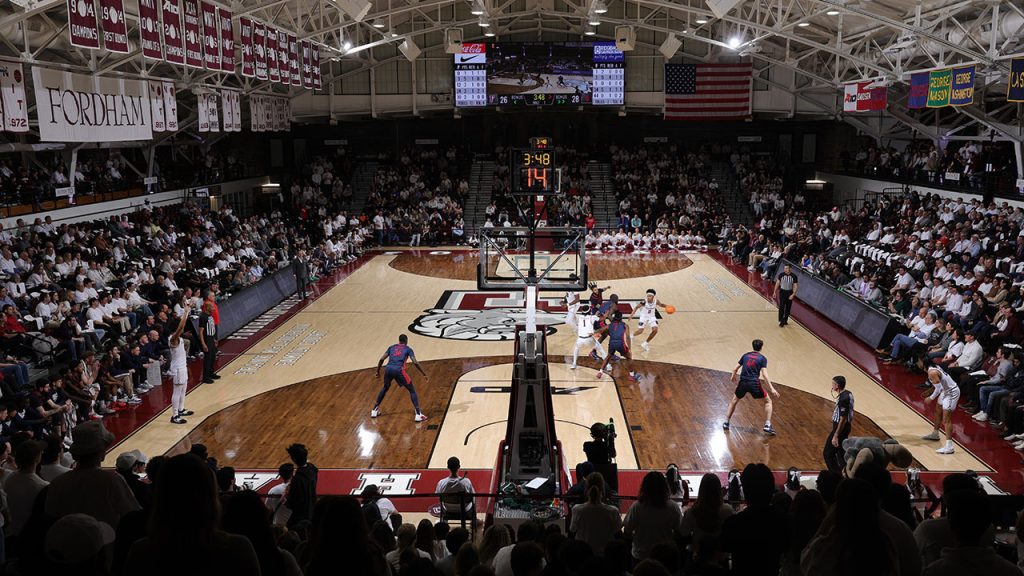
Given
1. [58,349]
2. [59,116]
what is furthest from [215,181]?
[58,349]

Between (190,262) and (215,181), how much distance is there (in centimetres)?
1186

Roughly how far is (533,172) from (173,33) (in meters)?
8.95

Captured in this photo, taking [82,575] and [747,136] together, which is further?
[747,136]

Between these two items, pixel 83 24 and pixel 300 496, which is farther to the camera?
pixel 83 24

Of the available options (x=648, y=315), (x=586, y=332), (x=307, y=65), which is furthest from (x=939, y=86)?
(x=307, y=65)

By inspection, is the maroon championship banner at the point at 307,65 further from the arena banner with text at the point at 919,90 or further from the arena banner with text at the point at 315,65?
the arena banner with text at the point at 919,90

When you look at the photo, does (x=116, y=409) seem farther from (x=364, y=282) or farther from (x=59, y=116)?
(x=364, y=282)

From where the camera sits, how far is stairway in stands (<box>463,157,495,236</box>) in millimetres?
37938

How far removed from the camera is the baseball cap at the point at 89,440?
14.8ft

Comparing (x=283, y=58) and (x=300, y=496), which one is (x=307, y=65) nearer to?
(x=283, y=58)

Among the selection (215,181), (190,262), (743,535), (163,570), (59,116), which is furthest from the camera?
(215,181)

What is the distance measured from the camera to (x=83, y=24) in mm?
14508

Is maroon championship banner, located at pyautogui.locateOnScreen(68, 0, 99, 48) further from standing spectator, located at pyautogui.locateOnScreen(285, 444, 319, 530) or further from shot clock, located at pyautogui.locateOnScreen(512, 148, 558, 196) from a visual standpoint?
standing spectator, located at pyautogui.locateOnScreen(285, 444, 319, 530)

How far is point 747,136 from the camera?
4353cm
